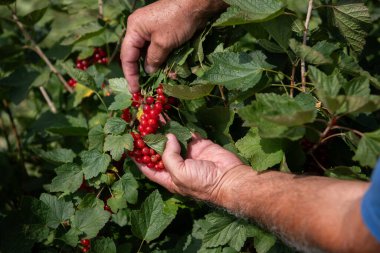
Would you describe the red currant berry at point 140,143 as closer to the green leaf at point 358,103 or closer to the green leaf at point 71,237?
the green leaf at point 71,237

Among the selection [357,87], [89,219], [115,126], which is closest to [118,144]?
[115,126]

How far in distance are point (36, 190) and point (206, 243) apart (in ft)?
4.45

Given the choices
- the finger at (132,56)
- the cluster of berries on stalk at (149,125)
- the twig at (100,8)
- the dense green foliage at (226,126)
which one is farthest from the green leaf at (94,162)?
the twig at (100,8)

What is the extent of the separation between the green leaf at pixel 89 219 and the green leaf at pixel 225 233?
0.40 meters

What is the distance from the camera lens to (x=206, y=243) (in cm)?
177

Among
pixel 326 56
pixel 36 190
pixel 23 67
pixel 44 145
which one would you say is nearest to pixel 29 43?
pixel 23 67

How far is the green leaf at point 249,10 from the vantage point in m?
1.55

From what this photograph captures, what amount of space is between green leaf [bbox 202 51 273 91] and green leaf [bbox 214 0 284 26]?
145mm

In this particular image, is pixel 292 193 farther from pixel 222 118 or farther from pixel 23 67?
pixel 23 67

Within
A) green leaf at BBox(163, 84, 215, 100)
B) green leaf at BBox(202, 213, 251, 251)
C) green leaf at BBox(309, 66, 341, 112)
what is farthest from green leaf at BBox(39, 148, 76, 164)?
green leaf at BBox(309, 66, 341, 112)

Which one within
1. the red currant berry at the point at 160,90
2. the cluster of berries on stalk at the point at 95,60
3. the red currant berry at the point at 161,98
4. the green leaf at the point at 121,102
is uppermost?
the red currant berry at the point at 160,90

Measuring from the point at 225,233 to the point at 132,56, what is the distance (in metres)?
0.85

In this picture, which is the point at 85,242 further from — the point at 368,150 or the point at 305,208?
the point at 368,150

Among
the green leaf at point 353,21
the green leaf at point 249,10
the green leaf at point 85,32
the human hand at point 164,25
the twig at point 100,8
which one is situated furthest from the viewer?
the twig at point 100,8
